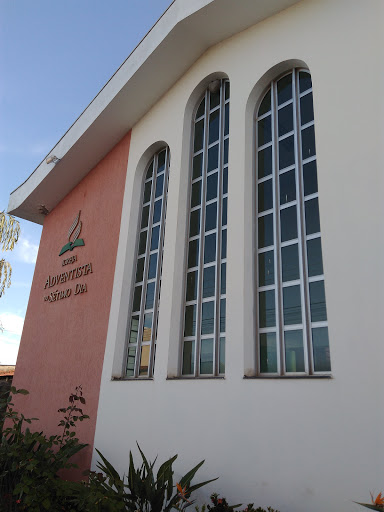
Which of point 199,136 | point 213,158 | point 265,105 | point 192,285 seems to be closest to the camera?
point 265,105

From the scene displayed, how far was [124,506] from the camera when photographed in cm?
387

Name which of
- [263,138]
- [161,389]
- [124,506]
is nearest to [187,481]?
[124,506]

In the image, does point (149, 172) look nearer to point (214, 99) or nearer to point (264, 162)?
point (214, 99)

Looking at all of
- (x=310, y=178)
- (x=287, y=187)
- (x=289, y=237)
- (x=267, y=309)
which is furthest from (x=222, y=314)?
(x=310, y=178)

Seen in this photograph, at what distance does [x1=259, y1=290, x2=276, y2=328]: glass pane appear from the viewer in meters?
4.76

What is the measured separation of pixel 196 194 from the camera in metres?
6.41

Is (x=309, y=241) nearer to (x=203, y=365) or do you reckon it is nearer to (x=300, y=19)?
(x=203, y=365)

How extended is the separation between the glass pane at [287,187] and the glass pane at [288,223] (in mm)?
132

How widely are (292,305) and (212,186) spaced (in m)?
2.39

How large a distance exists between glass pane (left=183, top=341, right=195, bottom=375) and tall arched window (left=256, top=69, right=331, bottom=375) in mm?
1111

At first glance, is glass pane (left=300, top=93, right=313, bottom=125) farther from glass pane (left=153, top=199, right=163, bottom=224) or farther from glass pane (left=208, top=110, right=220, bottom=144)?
glass pane (left=153, top=199, right=163, bottom=224)

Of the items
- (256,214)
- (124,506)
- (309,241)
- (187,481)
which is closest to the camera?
(124,506)

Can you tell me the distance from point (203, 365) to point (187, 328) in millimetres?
626

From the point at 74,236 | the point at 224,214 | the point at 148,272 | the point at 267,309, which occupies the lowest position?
the point at 267,309
